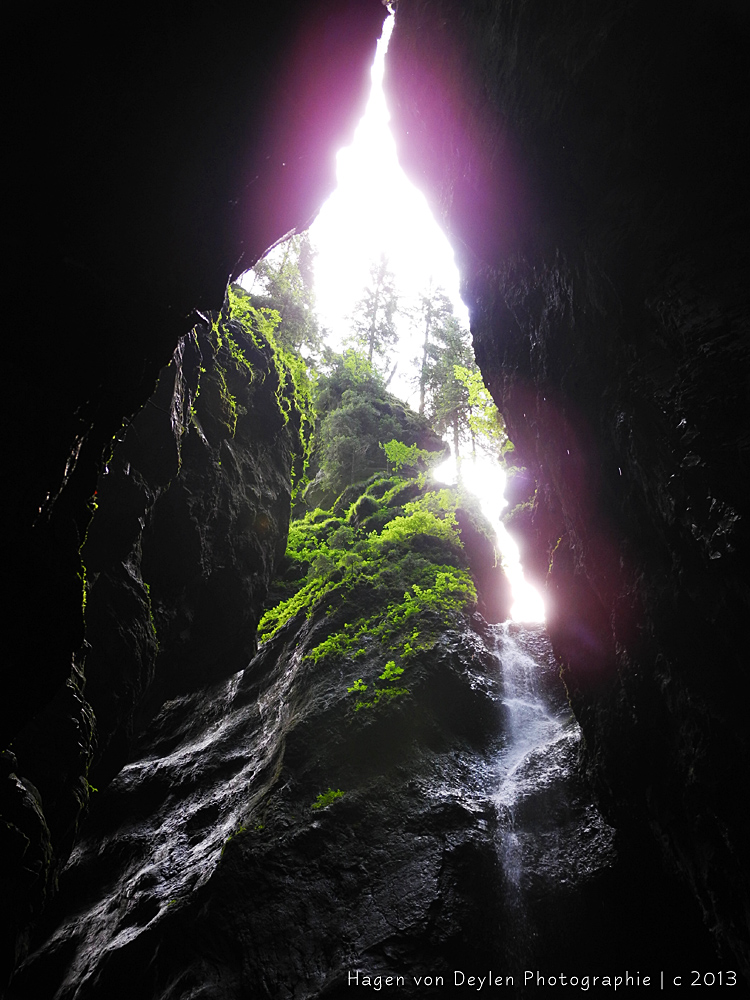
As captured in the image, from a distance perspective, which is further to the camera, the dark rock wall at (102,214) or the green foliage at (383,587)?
the green foliage at (383,587)

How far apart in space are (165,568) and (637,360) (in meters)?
7.93

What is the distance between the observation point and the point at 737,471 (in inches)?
154

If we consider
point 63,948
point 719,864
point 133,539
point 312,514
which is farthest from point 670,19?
point 312,514

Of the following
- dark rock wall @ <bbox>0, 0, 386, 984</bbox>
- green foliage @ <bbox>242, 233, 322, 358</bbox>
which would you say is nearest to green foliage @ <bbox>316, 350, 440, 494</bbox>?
green foliage @ <bbox>242, 233, 322, 358</bbox>

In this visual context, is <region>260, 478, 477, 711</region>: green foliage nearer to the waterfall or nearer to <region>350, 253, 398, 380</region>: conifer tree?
the waterfall

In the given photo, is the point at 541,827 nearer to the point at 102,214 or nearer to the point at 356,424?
the point at 102,214

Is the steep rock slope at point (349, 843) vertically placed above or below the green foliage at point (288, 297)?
below

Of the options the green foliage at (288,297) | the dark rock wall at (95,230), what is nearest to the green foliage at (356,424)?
the green foliage at (288,297)

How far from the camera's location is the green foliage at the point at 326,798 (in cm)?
853

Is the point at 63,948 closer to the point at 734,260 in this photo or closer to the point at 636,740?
the point at 636,740

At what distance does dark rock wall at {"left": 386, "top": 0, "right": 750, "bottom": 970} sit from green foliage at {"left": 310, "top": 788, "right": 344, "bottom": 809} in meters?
4.21

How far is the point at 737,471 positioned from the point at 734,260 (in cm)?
192

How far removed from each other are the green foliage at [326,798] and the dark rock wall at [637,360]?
4.21 meters

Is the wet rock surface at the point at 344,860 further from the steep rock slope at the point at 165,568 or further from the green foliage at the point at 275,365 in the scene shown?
the green foliage at the point at 275,365
